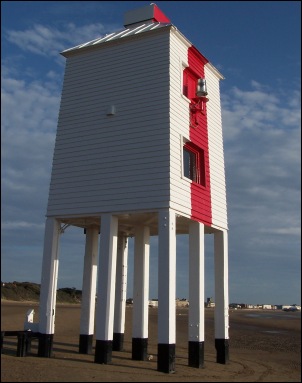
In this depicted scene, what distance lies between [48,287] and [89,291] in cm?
255

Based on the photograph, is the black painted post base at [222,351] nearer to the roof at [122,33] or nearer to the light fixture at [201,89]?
the light fixture at [201,89]

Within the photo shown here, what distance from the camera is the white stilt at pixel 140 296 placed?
17.3 m

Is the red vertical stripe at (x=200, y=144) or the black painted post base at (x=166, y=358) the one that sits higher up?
the red vertical stripe at (x=200, y=144)

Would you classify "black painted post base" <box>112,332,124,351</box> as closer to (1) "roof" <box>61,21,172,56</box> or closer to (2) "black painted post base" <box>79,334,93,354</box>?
(2) "black painted post base" <box>79,334,93,354</box>

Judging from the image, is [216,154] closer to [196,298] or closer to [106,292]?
[196,298]

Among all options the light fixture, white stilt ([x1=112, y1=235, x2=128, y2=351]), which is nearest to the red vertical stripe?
the light fixture

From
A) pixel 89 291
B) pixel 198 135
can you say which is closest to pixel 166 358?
pixel 89 291

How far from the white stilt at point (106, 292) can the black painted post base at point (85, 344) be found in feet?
9.17

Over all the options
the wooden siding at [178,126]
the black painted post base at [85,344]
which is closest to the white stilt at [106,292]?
the wooden siding at [178,126]

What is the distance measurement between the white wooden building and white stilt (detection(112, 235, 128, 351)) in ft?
0.25

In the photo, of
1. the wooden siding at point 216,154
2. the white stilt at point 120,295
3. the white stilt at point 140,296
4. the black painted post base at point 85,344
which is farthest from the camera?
the white stilt at point 120,295

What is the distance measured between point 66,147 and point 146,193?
3.92 meters

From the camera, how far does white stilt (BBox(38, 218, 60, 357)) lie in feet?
53.3

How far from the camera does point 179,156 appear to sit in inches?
637
